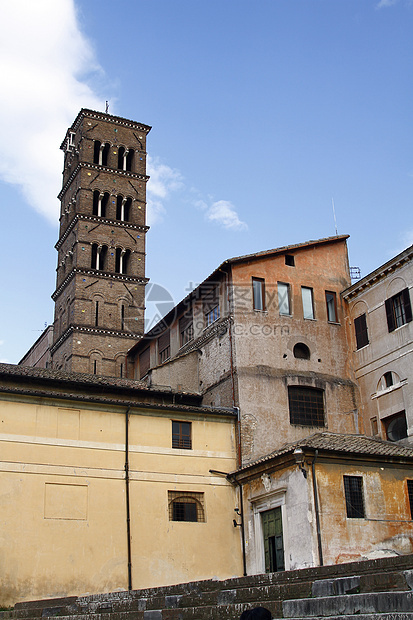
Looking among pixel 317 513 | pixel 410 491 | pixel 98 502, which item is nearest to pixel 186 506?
pixel 98 502

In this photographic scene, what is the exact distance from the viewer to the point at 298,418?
2773cm

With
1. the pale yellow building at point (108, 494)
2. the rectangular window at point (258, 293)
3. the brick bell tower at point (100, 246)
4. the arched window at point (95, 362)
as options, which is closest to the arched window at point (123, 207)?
the brick bell tower at point (100, 246)

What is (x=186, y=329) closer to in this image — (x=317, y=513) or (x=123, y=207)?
(x=317, y=513)

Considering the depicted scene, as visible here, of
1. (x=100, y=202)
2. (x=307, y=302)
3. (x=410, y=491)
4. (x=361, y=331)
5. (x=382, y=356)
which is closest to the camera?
(x=410, y=491)

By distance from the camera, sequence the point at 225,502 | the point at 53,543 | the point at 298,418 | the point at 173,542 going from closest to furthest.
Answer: the point at 53,543
the point at 173,542
the point at 225,502
the point at 298,418

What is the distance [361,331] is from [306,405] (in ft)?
13.3

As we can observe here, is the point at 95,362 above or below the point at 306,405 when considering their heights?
above

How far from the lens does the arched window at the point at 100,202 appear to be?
48.9m

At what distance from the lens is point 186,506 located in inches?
978

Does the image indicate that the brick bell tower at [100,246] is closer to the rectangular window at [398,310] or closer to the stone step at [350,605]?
the rectangular window at [398,310]

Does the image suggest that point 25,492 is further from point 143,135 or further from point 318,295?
point 143,135

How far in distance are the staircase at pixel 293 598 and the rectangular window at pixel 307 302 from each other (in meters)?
16.9

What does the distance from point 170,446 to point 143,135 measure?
33377 millimetres

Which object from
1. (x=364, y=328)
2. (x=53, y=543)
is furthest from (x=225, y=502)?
(x=364, y=328)
